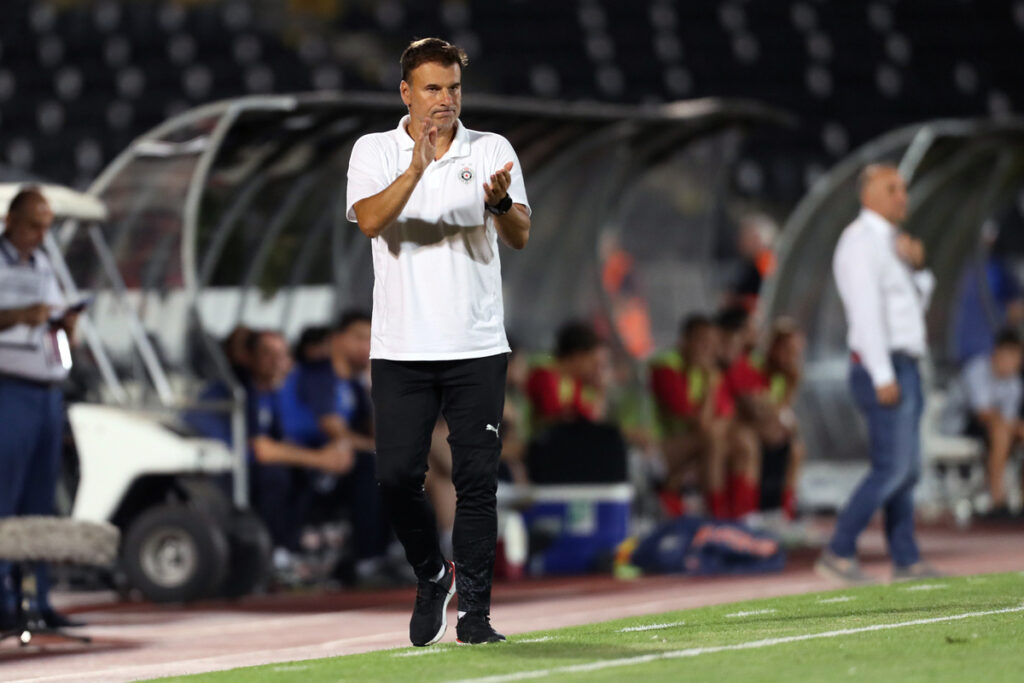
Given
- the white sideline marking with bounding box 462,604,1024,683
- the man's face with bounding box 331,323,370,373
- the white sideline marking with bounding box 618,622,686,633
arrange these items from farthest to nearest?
the man's face with bounding box 331,323,370,373 < the white sideline marking with bounding box 618,622,686,633 < the white sideline marking with bounding box 462,604,1024,683

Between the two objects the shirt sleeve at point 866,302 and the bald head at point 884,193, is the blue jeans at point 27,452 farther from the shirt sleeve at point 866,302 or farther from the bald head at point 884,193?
the bald head at point 884,193

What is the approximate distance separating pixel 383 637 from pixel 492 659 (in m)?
2.16

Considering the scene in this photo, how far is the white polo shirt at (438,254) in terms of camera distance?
617 centimetres

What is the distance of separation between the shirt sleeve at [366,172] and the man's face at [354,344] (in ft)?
17.9

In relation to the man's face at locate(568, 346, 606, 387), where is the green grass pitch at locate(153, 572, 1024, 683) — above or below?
below

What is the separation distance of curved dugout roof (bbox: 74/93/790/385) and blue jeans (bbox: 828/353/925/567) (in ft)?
11.3

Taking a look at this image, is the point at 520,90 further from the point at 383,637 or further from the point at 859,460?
the point at 383,637

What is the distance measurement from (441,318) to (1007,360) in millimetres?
11766

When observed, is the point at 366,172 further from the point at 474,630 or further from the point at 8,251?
the point at 8,251

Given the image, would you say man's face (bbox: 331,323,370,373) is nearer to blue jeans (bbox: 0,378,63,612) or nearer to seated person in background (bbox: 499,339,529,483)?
seated person in background (bbox: 499,339,529,483)

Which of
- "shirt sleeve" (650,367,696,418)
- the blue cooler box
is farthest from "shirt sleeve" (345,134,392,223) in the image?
"shirt sleeve" (650,367,696,418)

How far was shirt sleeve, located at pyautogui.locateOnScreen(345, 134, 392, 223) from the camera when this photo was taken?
20.3 feet

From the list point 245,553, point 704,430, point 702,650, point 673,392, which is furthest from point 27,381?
point 673,392

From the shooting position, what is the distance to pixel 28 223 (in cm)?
845
